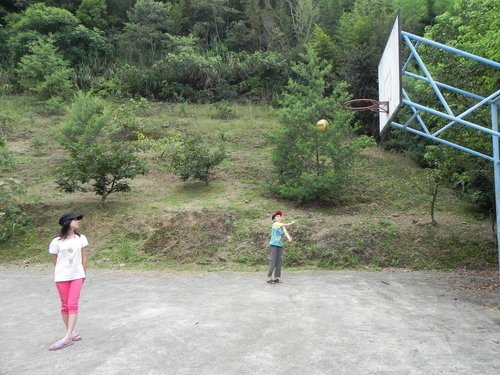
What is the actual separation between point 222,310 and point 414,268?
5.59 meters

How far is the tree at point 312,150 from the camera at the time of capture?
42.2 ft

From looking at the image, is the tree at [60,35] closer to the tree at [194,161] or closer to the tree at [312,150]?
the tree at [194,161]

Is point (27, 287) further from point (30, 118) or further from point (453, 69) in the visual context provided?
point (30, 118)

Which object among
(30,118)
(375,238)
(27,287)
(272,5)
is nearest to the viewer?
(27,287)

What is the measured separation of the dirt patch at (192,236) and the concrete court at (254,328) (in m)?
1.79

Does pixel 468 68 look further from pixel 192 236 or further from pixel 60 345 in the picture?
pixel 60 345

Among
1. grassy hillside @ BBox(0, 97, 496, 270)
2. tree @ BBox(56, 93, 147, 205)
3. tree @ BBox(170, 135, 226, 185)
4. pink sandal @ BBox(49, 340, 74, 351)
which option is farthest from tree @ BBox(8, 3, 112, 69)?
pink sandal @ BBox(49, 340, 74, 351)

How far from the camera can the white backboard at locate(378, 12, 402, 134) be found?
7.22 metres

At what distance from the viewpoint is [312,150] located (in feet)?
43.1

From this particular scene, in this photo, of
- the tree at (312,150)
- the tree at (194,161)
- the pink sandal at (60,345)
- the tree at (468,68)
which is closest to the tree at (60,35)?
the tree at (194,161)

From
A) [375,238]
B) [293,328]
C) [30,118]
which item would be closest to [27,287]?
[293,328]

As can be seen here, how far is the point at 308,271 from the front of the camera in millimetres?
10000

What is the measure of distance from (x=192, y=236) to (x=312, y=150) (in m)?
4.32

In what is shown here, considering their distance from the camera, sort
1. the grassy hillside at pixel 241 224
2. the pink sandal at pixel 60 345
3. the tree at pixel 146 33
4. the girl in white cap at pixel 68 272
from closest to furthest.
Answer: the pink sandal at pixel 60 345 → the girl in white cap at pixel 68 272 → the grassy hillside at pixel 241 224 → the tree at pixel 146 33
